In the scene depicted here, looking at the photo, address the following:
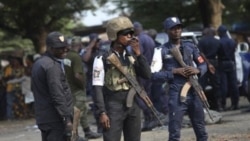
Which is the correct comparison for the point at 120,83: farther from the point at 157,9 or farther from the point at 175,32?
the point at 157,9

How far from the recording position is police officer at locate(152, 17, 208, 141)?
756 cm

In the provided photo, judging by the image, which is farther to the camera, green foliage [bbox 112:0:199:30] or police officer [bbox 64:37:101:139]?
green foliage [bbox 112:0:199:30]

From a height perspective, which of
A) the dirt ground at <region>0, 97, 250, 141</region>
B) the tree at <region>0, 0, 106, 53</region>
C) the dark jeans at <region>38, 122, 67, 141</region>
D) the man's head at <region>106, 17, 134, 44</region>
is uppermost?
the tree at <region>0, 0, 106, 53</region>

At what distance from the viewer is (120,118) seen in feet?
22.2

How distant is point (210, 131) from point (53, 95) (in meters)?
4.46

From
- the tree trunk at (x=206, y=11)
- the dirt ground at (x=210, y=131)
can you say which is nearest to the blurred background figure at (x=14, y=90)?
the dirt ground at (x=210, y=131)

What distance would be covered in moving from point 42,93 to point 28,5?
16.8 meters

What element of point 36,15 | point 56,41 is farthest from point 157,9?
point 56,41

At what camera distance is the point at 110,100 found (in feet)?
22.4

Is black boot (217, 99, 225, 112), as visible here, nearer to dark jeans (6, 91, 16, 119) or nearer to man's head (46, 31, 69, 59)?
dark jeans (6, 91, 16, 119)

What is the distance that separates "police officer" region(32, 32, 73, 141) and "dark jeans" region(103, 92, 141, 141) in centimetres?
44

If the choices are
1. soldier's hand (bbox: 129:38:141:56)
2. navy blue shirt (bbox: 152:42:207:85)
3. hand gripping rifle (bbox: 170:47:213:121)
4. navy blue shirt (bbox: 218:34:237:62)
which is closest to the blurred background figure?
navy blue shirt (bbox: 218:34:237:62)

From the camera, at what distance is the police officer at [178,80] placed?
7.56m

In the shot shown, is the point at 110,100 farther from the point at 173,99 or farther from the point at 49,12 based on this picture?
the point at 49,12
